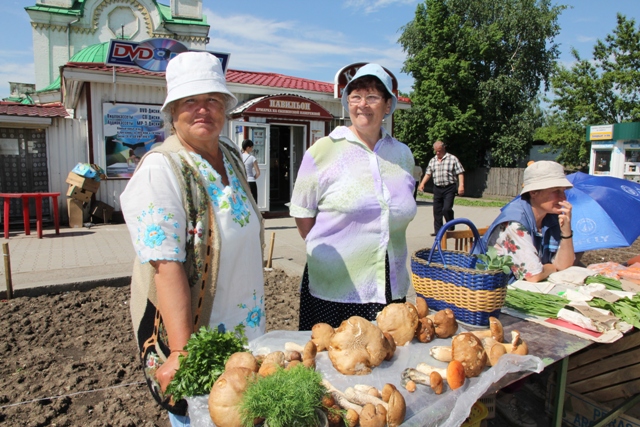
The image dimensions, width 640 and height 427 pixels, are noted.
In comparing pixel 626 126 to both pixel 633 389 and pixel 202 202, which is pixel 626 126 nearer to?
pixel 633 389

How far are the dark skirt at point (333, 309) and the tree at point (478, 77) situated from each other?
73.8ft

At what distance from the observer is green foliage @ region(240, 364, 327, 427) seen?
1.11 m

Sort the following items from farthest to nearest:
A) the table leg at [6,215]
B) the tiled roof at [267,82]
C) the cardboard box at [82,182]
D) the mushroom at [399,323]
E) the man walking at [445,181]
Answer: the tiled roof at [267,82]
the cardboard box at [82,182]
the man walking at [445,181]
the table leg at [6,215]
the mushroom at [399,323]

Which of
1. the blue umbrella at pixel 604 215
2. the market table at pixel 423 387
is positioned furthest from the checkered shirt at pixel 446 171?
the market table at pixel 423 387

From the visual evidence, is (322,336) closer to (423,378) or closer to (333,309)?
(423,378)

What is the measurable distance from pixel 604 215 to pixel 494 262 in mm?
2502

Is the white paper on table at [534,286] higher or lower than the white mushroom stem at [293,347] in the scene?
lower

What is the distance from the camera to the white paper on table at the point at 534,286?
2.69m

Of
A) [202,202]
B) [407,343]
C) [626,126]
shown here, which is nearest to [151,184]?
[202,202]

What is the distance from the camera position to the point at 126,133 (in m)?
10.2

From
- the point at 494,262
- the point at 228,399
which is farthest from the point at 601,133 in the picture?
the point at 228,399

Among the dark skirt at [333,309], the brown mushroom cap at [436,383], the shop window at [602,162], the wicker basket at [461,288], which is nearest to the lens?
the brown mushroom cap at [436,383]

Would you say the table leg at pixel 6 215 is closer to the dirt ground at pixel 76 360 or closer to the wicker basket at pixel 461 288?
the dirt ground at pixel 76 360

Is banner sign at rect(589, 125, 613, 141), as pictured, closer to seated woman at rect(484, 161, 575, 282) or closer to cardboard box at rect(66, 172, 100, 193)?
seated woman at rect(484, 161, 575, 282)
